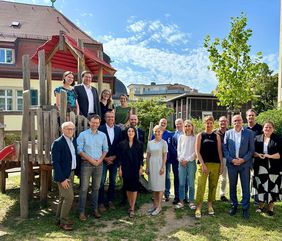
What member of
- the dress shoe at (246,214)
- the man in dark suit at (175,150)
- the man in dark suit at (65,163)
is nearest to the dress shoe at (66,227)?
the man in dark suit at (65,163)

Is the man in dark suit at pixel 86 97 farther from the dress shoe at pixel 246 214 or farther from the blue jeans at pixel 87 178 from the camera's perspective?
the dress shoe at pixel 246 214

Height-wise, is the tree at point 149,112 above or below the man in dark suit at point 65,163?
above

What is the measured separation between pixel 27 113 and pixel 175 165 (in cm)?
327

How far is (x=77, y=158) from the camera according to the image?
234 inches

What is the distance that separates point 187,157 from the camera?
250 inches

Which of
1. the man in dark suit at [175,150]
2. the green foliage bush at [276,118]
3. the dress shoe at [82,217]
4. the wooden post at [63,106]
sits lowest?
the dress shoe at [82,217]

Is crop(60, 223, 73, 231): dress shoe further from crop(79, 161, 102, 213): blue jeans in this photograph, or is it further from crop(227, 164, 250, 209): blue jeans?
crop(227, 164, 250, 209): blue jeans

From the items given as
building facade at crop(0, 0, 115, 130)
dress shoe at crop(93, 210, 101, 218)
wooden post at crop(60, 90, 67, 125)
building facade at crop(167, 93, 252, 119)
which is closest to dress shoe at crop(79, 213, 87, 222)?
dress shoe at crop(93, 210, 101, 218)

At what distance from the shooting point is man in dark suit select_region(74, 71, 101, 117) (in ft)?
21.1

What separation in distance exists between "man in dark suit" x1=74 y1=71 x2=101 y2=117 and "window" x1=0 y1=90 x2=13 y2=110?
1598cm

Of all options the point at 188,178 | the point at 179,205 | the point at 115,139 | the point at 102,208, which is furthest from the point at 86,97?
the point at 179,205

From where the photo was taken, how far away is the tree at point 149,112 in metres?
20.0

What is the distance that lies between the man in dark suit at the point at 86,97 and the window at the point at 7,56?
16.8 m

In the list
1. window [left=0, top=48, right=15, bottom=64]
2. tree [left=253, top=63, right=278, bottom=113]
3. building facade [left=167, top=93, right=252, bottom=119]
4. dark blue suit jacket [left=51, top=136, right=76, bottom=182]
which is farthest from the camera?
tree [left=253, top=63, right=278, bottom=113]
